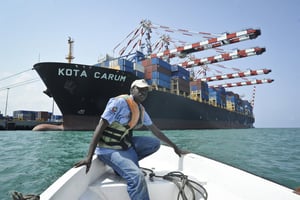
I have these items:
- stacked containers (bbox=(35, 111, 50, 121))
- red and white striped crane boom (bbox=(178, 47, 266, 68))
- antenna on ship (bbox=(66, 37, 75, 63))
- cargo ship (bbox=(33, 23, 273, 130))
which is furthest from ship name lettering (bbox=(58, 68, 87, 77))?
stacked containers (bbox=(35, 111, 50, 121))

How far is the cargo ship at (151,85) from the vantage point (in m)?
12.9

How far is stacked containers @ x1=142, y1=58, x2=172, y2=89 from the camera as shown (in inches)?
789

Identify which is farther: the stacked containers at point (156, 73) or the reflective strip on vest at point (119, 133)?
the stacked containers at point (156, 73)

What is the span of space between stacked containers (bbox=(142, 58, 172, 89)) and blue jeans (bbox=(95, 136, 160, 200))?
58.6ft

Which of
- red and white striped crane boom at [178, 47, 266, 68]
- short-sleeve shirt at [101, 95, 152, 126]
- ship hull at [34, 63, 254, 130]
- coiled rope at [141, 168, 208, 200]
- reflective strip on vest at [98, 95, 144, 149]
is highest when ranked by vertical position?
red and white striped crane boom at [178, 47, 266, 68]

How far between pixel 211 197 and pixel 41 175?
9.54 ft

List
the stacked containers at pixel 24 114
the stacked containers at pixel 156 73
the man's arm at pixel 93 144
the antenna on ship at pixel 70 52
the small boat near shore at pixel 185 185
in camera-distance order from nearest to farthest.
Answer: the small boat near shore at pixel 185 185
the man's arm at pixel 93 144
the antenna on ship at pixel 70 52
the stacked containers at pixel 156 73
the stacked containers at pixel 24 114

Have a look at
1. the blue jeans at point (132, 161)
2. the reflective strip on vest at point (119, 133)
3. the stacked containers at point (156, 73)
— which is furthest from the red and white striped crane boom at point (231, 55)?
the reflective strip on vest at point (119, 133)

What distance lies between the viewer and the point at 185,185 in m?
1.71

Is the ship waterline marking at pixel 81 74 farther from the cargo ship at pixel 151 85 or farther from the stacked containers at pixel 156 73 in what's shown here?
the stacked containers at pixel 156 73

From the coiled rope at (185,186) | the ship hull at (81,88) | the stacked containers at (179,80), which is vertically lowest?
the coiled rope at (185,186)

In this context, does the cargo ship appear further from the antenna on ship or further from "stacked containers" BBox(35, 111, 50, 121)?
"stacked containers" BBox(35, 111, 50, 121)

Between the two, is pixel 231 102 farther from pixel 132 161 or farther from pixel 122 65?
pixel 132 161

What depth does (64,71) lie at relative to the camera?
12648mm
